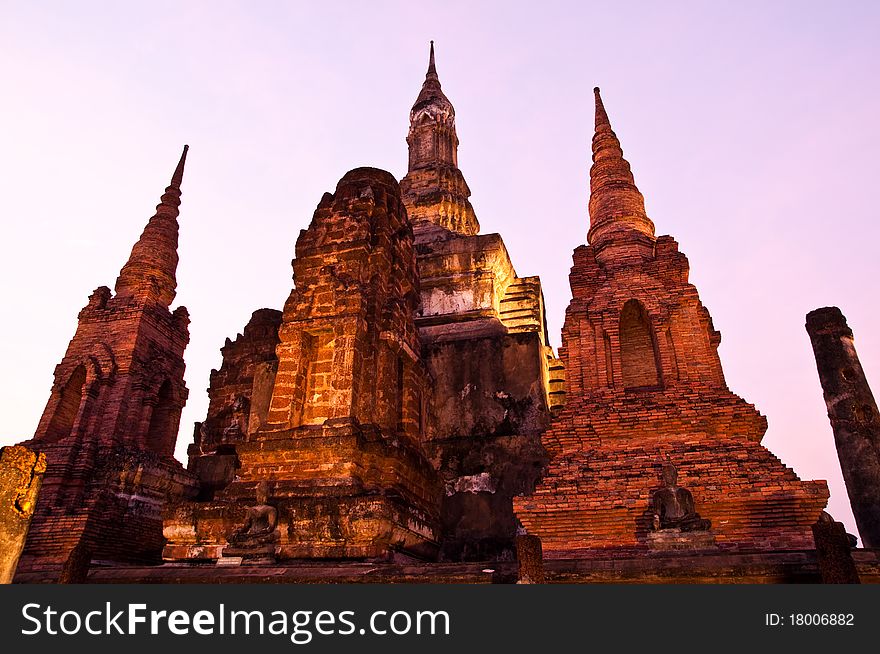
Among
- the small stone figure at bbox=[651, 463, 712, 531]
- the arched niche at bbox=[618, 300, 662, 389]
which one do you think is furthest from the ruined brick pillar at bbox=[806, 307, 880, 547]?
the small stone figure at bbox=[651, 463, 712, 531]

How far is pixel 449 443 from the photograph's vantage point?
10.8m

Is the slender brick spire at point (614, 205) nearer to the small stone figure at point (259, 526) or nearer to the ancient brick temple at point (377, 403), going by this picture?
the ancient brick temple at point (377, 403)

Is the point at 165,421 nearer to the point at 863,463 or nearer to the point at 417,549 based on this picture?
the point at 417,549

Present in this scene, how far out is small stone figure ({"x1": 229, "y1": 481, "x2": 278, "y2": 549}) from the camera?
23.7 feet

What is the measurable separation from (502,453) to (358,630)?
6424 mm

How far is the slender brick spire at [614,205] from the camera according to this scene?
41.2 feet

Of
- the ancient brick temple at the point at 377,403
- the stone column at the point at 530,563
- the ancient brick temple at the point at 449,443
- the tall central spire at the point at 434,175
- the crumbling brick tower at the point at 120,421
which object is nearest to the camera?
the stone column at the point at 530,563

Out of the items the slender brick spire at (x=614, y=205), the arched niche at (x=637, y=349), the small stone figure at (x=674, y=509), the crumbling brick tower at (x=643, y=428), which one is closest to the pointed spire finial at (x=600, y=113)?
the slender brick spire at (x=614, y=205)

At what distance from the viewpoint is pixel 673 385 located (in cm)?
1015

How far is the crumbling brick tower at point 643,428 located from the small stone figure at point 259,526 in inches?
132

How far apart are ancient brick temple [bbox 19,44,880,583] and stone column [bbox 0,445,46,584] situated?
1.88ft

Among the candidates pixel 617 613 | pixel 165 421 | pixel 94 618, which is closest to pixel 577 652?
pixel 617 613

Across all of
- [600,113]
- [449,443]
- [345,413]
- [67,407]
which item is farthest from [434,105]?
[345,413]

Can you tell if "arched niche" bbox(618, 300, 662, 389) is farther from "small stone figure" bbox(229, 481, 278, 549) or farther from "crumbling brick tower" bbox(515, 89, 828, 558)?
"small stone figure" bbox(229, 481, 278, 549)
